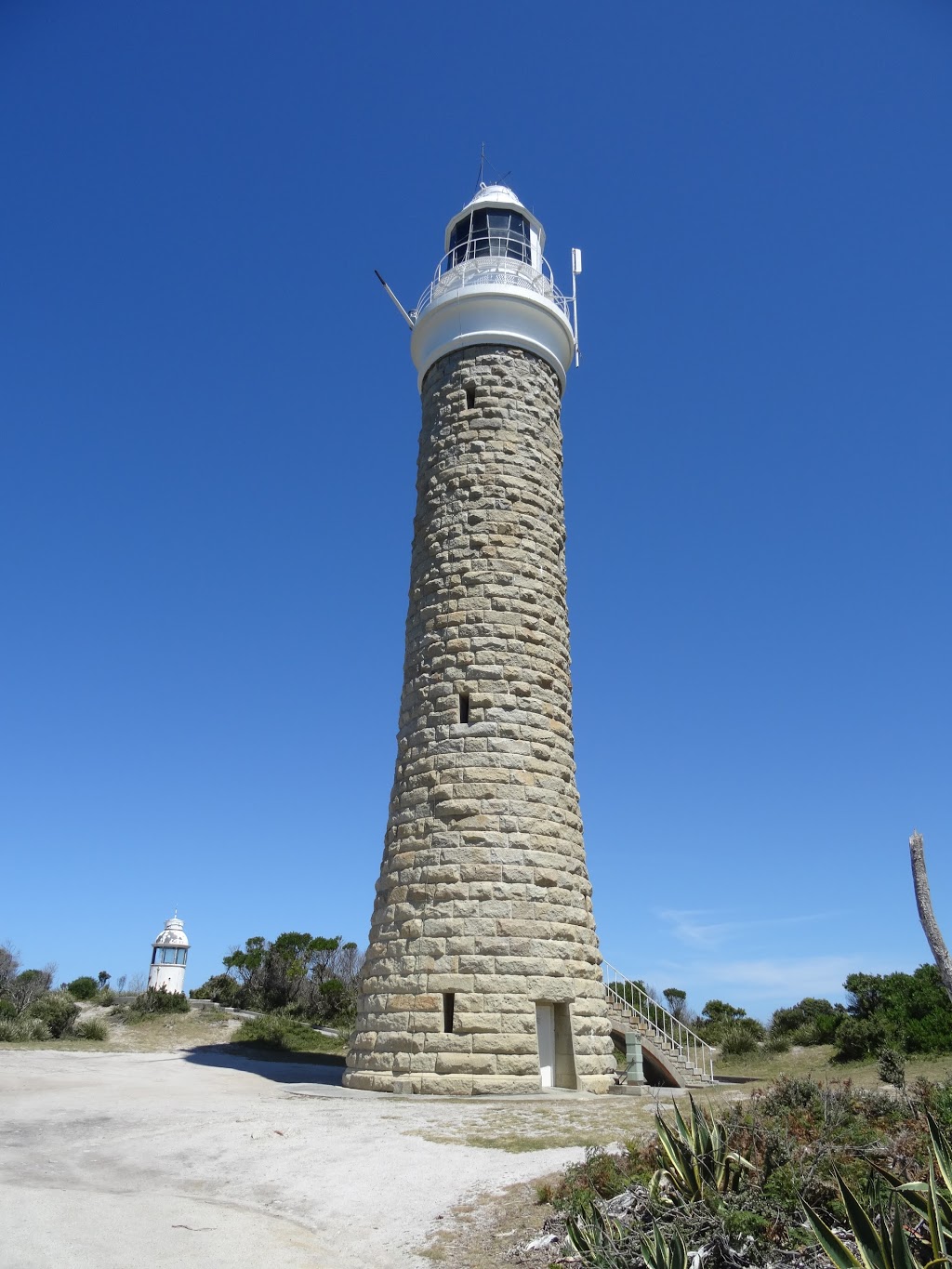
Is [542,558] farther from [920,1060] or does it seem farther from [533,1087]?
[920,1060]

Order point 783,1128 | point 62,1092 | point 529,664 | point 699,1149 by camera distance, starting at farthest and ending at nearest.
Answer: point 529,664 < point 62,1092 < point 783,1128 < point 699,1149

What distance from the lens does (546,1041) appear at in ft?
37.3

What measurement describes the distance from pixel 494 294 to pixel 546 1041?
438 inches

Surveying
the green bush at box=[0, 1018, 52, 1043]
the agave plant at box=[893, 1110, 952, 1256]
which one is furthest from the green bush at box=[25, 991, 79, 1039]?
the agave plant at box=[893, 1110, 952, 1256]

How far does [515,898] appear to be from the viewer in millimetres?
11305

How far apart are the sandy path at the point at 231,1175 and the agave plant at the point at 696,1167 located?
1.40m

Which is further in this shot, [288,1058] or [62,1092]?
[288,1058]

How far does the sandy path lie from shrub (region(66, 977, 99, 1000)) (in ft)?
62.6

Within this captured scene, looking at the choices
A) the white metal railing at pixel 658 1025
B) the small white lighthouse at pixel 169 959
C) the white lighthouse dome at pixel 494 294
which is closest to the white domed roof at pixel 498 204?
the white lighthouse dome at pixel 494 294

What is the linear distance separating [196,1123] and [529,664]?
700 cm

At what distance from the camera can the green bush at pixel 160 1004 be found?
2220cm

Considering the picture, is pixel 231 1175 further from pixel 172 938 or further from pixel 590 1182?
pixel 172 938

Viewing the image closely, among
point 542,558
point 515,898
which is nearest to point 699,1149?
point 515,898

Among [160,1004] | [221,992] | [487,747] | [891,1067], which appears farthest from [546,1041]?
[221,992]
